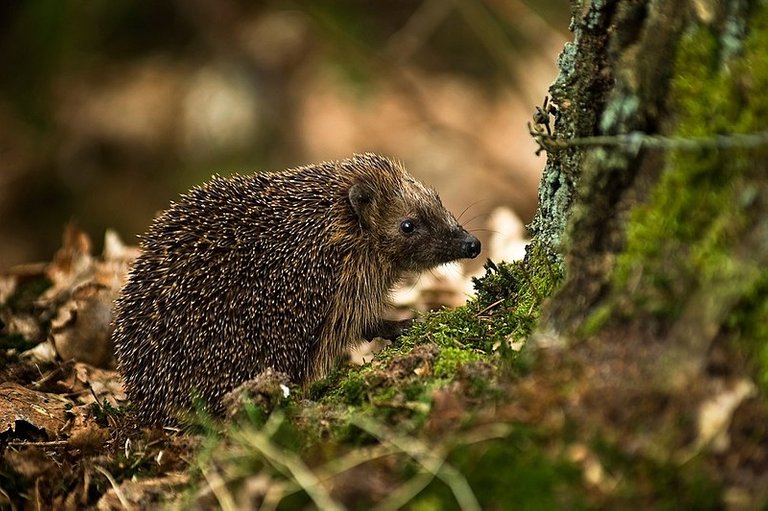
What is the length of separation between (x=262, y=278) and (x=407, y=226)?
1.30 metres

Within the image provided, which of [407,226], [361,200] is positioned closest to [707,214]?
[361,200]

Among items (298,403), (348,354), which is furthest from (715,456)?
(348,354)

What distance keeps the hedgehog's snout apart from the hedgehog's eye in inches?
13.0

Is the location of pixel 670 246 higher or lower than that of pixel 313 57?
lower

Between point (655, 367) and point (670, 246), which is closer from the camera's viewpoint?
point (655, 367)

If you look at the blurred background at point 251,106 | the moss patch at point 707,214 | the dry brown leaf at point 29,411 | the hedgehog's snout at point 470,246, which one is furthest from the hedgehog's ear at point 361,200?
the blurred background at point 251,106

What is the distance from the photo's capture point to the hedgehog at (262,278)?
4.57m

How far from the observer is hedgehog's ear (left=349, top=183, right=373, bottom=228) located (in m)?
5.54

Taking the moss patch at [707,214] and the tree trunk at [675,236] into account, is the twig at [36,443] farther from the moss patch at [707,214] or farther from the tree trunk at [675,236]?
the moss patch at [707,214]

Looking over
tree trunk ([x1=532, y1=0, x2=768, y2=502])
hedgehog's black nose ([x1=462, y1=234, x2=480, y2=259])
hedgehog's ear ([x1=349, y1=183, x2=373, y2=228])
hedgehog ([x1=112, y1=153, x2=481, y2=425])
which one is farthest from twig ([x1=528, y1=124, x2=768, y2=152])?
hedgehog's black nose ([x1=462, y1=234, x2=480, y2=259])

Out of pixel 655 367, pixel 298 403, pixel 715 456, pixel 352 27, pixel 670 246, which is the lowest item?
pixel 715 456

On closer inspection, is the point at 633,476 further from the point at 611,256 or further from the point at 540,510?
the point at 611,256

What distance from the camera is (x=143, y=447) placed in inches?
145

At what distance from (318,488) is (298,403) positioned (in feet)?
3.22
